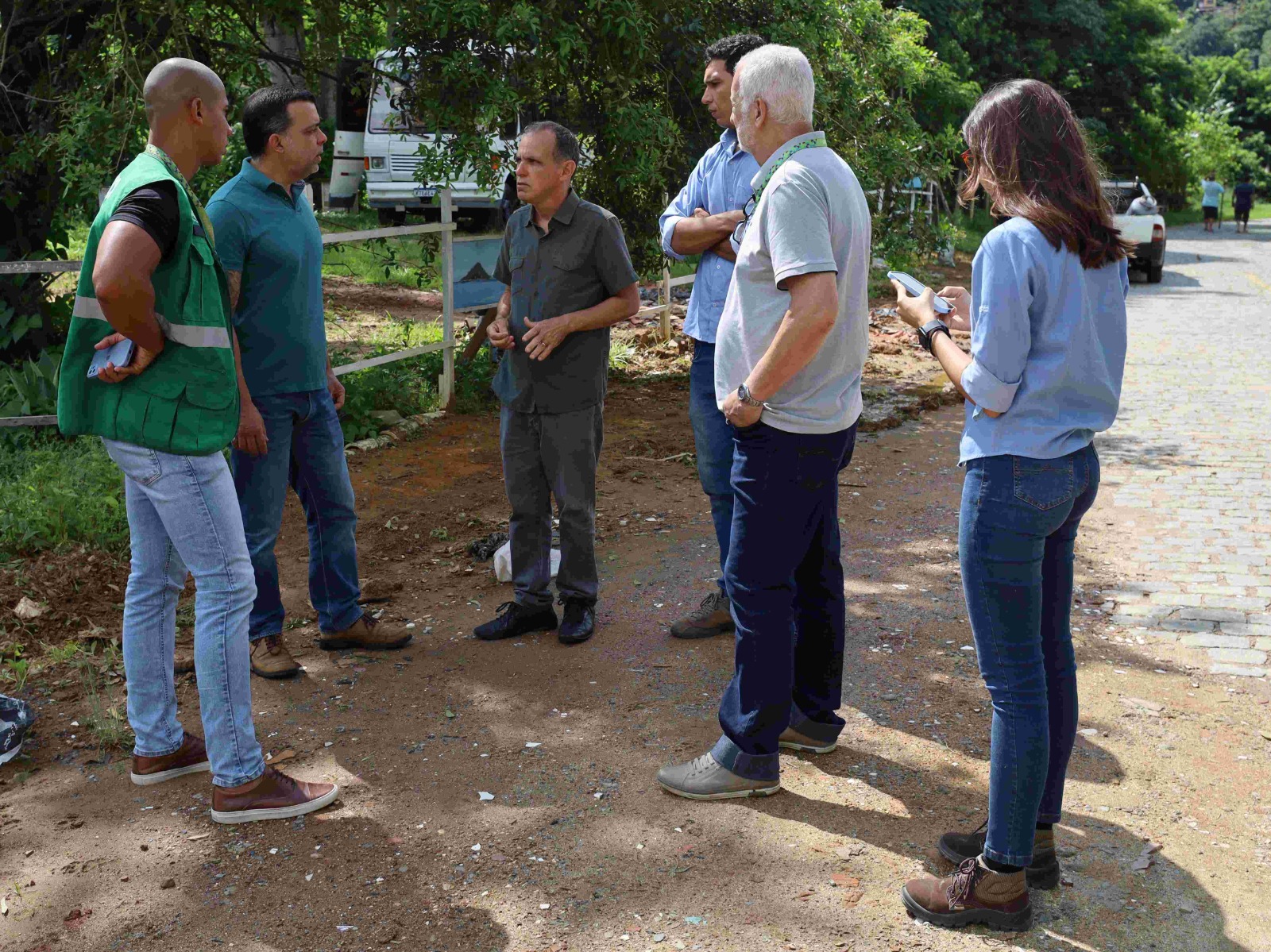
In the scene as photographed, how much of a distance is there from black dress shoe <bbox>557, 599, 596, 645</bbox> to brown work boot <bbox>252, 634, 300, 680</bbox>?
3.53ft

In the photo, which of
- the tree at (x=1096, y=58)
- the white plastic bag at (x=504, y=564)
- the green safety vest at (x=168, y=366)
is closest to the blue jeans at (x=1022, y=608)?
the green safety vest at (x=168, y=366)

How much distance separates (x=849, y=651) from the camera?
5.11 m

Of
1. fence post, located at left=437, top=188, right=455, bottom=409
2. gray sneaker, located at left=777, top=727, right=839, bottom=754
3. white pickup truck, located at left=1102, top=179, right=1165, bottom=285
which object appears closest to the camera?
gray sneaker, located at left=777, top=727, right=839, bottom=754

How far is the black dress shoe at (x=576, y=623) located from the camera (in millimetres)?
5191

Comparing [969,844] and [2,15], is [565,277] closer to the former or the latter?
[969,844]

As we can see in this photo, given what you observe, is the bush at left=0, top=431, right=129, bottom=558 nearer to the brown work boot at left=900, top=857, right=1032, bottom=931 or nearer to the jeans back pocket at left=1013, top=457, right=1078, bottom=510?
the brown work boot at left=900, top=857, right=1032, bottom=931

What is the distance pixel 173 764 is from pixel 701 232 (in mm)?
2602

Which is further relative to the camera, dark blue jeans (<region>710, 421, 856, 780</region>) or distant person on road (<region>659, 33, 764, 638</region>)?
distant person on road (<region>659, 33, 764, 638</region>)

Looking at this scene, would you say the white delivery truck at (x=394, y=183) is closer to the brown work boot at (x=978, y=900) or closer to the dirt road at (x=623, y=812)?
the dirt road at (x=623, y=812)

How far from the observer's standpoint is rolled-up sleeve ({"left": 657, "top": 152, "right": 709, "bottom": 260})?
4.84m

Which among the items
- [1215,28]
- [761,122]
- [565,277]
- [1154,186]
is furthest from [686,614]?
[1215,28]

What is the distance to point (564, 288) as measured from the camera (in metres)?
4.91

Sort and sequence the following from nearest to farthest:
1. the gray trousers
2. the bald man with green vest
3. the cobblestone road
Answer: the bald man with green vest < the gray trousers < the cobblestone road

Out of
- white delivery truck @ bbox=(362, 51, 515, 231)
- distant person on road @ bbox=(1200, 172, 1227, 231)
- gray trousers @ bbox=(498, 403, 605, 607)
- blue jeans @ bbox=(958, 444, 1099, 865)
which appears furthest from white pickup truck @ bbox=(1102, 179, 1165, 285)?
blue jeans @ bbox=(958, 444, 1099, 865)
